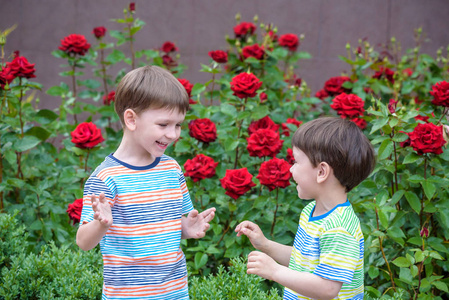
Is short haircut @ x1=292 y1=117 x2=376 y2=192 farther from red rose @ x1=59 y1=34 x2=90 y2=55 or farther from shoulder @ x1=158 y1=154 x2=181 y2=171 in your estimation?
red rose @ x1=59 y1=34 x2=90 y2=55

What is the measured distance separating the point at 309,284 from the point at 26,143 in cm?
215

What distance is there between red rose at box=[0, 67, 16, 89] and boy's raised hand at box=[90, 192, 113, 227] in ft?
5.76

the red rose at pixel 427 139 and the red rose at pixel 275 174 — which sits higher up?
the red rose at pixel 427 139

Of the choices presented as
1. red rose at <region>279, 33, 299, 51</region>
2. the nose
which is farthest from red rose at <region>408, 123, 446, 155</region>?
red rose at <region>279, 33, 299, 51</region>

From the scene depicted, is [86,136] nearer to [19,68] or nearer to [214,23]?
[19,68]

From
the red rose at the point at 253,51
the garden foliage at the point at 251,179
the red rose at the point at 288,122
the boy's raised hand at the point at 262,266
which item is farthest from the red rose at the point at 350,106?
the boy's raised hand at the point at 262,266

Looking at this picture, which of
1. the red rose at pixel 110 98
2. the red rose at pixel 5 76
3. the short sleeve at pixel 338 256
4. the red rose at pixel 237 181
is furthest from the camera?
the red rose at pixel 110 98

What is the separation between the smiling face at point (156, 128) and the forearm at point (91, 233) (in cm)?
32

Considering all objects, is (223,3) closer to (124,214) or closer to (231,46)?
(231,46)

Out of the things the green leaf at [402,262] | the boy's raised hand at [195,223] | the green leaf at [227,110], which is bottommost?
the green leaf at [402,262]

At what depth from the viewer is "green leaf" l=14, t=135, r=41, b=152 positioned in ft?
10.0

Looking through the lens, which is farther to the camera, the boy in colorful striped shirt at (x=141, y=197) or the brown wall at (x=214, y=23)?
the brown wall at (x=214, y=23)

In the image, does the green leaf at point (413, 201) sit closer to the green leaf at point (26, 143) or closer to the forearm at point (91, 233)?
the forearm at point (91, 233)

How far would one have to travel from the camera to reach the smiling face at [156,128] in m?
1.77
